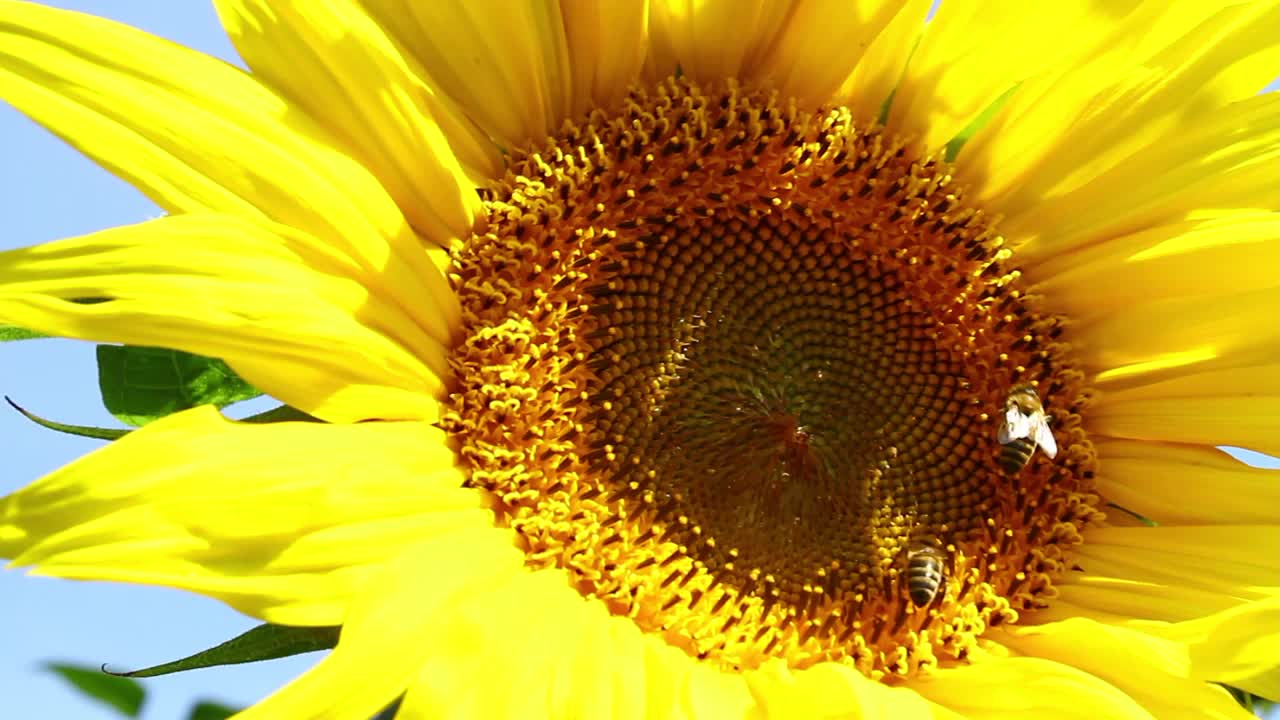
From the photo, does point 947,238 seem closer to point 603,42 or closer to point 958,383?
point 958,383

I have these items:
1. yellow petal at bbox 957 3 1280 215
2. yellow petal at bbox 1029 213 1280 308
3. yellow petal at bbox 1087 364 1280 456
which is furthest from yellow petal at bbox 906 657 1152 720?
yellow petal at bbox 957 3 1280 215

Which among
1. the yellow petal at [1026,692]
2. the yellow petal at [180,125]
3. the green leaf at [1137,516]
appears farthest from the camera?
the green leaf at [1137,516]

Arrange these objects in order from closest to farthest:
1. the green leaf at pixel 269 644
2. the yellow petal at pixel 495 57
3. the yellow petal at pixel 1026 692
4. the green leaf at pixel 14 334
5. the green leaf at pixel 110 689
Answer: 1. the green leaf at pixel 269 644
2. the green leaf at pixel 14 334
3. the yellow petal at pixel 1026 692
4. the yellow petal at pixel 495 57
5. the green leaf at pixel 110 689

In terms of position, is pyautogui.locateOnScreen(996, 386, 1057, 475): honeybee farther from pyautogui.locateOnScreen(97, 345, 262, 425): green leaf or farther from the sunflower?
pyautogui.locateOnScreen(97, 345, 262, 425): green leaf

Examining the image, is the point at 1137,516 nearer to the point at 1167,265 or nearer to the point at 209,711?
the point at 1167,265

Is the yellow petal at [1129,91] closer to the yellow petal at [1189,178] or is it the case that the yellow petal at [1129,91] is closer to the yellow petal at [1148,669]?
the yellow petal at [1189,178]

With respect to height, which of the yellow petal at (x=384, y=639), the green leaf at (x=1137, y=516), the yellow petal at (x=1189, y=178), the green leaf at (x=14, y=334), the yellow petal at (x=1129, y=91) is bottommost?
the yellow petal at (x=384, y=639)

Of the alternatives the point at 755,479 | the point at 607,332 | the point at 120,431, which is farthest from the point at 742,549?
the point at 120,431

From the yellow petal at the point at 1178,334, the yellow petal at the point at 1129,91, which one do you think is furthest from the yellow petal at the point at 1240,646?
the yellow petal at the point at 1129,91
